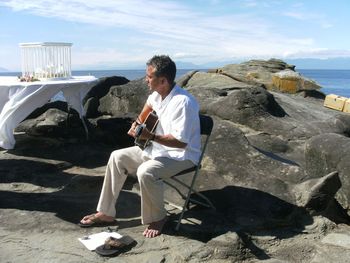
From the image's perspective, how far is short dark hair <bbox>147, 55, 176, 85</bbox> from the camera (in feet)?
15.2

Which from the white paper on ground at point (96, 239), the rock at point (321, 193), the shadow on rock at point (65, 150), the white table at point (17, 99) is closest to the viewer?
the white paper on ground at point (96, 239)

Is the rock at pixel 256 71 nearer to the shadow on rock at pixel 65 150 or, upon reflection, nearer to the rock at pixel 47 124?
the rock at pixel 47 124

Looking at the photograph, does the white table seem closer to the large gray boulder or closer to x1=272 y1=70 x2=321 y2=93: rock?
the large gray boulder

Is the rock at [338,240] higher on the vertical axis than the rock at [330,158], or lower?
Result: lower

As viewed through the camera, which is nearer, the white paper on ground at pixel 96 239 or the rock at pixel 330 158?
the white paper on ground at pixel 96 239

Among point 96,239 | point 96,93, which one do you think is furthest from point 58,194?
point 96,93

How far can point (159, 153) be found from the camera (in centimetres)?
475

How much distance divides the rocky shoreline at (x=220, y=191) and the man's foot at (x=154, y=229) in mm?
82

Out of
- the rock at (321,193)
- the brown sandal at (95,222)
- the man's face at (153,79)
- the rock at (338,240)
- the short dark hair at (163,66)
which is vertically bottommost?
the brown sandal at (95,222)

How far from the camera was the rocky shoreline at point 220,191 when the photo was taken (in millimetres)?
4406

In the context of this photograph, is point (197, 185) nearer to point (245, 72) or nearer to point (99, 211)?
point (99, 211)

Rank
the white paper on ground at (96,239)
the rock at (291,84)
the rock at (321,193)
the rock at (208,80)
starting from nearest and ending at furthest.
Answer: the white paper on ground at (96,239), the rock at (321,193), the rock at (208,80), the rock at (291,84)

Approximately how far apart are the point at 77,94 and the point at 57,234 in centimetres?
395

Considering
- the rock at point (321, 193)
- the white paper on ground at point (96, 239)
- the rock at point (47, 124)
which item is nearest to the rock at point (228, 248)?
the white paper on ground at point (96, 239)
